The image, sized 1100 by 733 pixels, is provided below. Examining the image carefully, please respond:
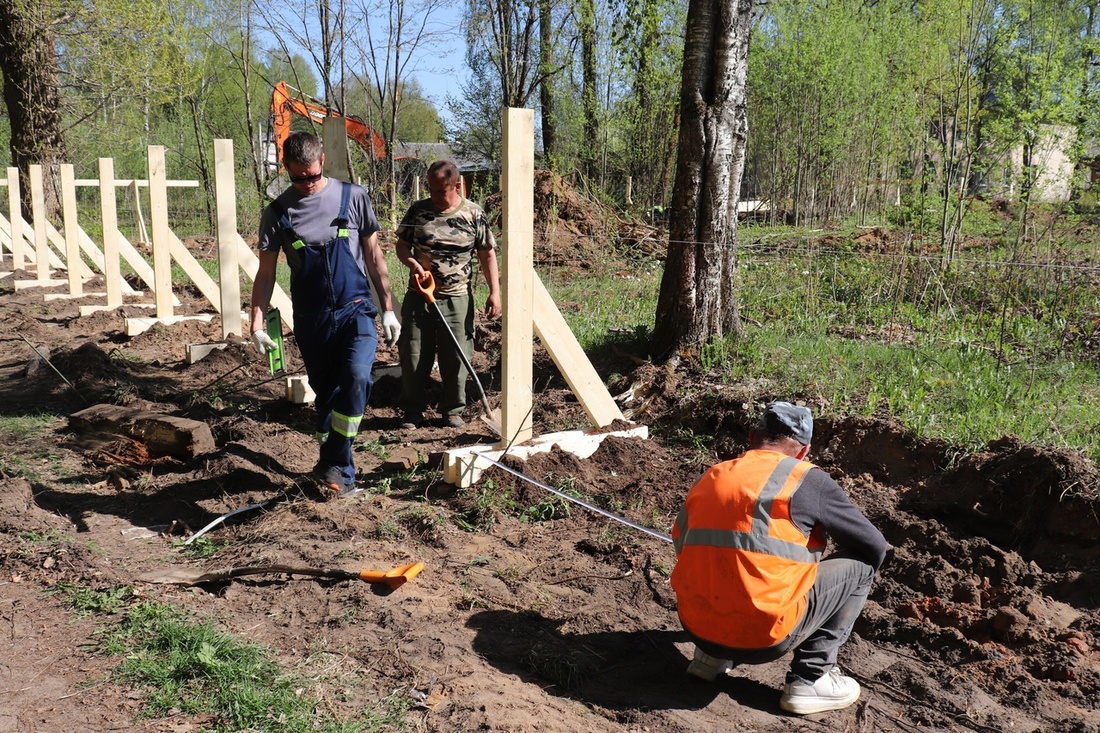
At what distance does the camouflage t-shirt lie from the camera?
614cm

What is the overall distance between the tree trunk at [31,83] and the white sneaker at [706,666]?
51.2 feet

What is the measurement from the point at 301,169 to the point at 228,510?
1.94m

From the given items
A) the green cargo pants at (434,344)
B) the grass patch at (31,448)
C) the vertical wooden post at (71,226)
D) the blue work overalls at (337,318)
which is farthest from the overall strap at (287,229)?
the vertical wooden post at (71,226)

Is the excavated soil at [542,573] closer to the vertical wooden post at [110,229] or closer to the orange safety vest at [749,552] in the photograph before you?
the orange safety vest at [749,552]

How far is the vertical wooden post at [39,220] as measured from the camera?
12039 mm

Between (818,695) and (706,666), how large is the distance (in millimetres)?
411

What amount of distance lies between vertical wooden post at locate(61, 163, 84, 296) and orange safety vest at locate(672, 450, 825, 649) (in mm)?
10745

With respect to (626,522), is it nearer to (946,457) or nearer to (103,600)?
(946,457)

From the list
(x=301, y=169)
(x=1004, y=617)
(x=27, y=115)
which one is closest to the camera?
(x=1004, y=617)

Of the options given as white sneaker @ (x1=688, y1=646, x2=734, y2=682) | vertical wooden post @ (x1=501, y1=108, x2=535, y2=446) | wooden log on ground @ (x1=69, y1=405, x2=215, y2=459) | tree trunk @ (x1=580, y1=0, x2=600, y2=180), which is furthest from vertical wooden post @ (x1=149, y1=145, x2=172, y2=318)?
tree trunk @ (x1=580, y1=0, x2=600, y2=180)

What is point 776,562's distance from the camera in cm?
294

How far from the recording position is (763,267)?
9.06m

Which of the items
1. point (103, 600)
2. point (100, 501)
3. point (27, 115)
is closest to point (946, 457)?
point (103, 600)

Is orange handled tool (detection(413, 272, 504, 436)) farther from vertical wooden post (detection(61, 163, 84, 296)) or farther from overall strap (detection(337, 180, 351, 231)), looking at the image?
vertical wooden post (detection(61, 163, 84, 296))
